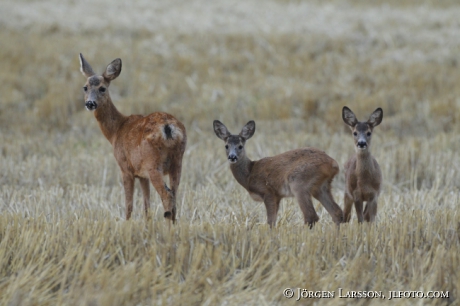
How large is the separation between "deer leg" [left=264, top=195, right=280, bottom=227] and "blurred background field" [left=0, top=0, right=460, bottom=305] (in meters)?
0.29

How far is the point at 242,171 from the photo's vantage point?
27.9ft

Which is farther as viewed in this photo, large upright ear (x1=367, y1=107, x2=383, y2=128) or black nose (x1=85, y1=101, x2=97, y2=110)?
large upright ear (x1=367, y1=107, x2=383, y2=128)

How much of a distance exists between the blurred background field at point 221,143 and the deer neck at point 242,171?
1.22 feet

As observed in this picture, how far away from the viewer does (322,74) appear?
59.3ft

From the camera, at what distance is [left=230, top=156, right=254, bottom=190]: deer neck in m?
8.48

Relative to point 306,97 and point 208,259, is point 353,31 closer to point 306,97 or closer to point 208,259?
point 306,97

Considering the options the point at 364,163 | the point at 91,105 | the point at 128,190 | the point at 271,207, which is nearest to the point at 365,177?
the point at 364,163

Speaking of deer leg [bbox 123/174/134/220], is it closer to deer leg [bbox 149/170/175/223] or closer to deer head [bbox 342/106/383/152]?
deer leg [bbox 149/170/175/223]

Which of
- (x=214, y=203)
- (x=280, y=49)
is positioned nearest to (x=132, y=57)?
(x=280, y=49)

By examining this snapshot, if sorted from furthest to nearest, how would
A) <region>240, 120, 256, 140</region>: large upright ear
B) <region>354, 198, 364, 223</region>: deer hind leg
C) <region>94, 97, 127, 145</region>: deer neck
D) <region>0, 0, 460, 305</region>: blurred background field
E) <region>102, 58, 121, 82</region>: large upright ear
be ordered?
<region>240, 120, 256, 140</region>: large upright ear → <region>102, 58, 121, 82</region>: large upright ear → <region>94, 97, 127, 145</region>: deer neck → <region>354, 198, 364, 223</region>: deer hind leg → <region>0, 0, 460, 305</region>: blurred background field

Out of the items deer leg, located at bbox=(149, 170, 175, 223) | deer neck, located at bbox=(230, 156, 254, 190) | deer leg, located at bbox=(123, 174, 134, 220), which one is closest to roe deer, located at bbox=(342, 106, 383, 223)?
deer neck, located at bbox=(230, 156, 254, 190)

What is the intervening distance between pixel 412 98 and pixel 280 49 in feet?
17.2

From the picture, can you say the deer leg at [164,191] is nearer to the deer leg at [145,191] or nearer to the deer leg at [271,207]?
the deer leg at [145,191]

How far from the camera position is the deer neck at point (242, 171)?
27.8 ft
